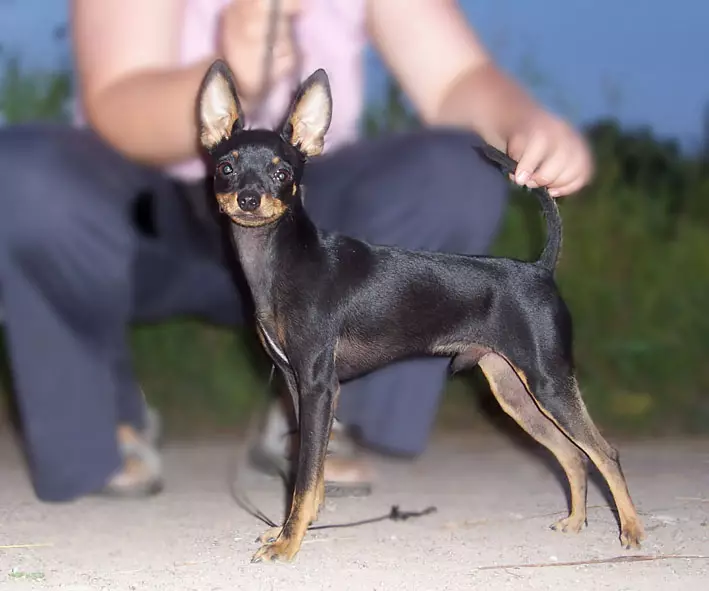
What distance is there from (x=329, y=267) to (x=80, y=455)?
0.97m

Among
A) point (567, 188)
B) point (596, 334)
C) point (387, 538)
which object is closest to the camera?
point (567, 188)

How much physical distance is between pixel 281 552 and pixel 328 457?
59cm

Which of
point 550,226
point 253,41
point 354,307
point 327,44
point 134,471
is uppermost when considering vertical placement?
point 253,41

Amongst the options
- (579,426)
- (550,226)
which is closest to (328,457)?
(579,426)

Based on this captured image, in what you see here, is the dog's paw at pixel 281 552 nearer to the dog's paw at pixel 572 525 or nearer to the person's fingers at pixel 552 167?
the dog's paw at pixel 572 525

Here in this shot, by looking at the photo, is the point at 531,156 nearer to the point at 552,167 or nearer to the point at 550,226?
the point at 552,167

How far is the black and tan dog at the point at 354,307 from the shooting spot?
6.20 feet

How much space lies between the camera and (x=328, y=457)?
2479 mm

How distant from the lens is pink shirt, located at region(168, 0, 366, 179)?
8.40 ft

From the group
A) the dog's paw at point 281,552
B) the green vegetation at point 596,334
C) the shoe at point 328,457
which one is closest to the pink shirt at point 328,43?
the shoe at point 328,457

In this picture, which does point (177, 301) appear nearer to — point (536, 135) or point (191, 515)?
point (191, 515)

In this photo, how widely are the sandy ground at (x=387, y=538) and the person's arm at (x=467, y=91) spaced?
0.79 m

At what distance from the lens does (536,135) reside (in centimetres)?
190

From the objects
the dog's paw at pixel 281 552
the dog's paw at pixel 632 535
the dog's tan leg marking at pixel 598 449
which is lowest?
the dog's paw at pixel 281 552
